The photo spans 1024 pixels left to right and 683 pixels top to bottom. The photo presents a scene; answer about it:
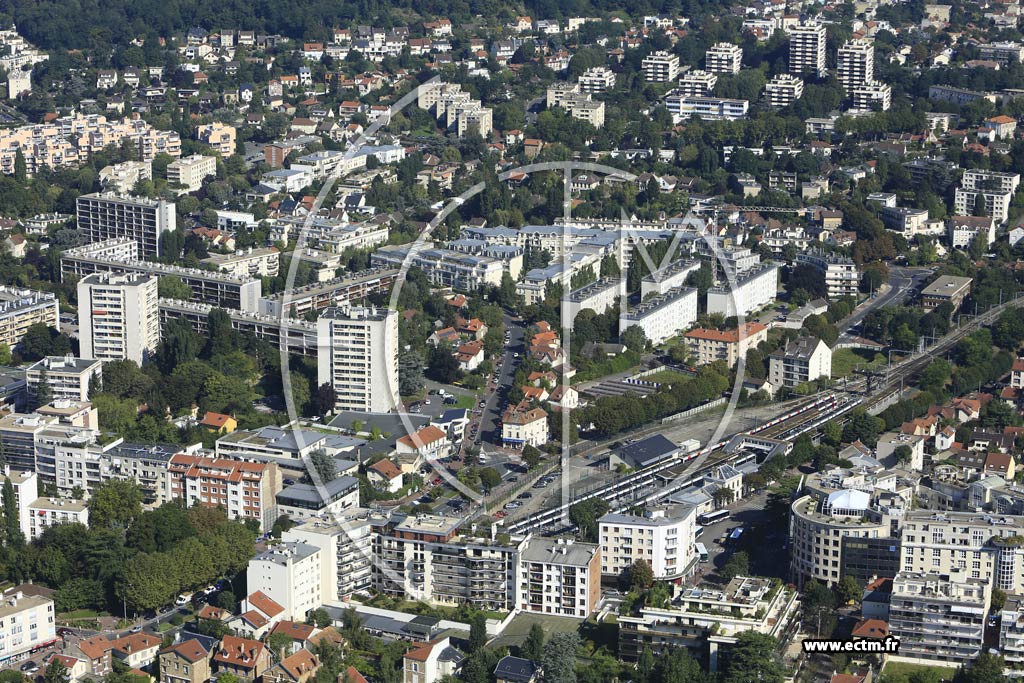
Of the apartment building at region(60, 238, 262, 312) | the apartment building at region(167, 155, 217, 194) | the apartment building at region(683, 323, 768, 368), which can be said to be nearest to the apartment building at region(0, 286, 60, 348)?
the apartment building at region(60, 238, 262, 312)

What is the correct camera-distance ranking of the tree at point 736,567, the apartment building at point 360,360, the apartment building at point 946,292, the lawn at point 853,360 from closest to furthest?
the tree at point 736,567
the apartment building at point 360,360
the lawn at point 853,360
the apartment building at point 946,292

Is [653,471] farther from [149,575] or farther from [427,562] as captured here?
[149,575]

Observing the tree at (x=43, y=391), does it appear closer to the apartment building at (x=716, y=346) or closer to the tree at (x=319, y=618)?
the tree at (x=319, y=618)

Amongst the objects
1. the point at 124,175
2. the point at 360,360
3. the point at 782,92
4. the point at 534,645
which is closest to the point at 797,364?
the point at 360,360

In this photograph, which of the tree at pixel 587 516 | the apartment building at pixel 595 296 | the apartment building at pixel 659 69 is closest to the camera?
the tree at pixel 587 516

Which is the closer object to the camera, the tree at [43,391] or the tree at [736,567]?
the tree at [736,567]

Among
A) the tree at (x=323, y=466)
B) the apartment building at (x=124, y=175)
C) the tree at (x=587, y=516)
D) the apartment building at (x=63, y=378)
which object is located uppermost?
the apartment building at (x=124, y=175)

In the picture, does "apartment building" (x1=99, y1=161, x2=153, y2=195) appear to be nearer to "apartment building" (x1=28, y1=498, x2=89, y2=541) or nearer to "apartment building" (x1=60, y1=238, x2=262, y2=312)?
"apartment building" (x1=60, y1=238, x2=262, y2=312)

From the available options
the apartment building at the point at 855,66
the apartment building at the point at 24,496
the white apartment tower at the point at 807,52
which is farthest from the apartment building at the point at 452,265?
the white apartment tower at the point at 807,52
